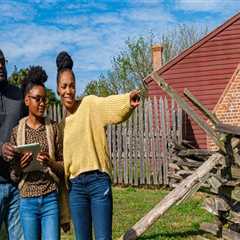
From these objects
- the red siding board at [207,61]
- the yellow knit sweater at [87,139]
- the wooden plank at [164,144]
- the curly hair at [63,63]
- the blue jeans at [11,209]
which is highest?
the red siding board at [207,61]

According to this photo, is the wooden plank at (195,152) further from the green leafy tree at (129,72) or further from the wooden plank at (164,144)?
the green leafy tree at (129,72)

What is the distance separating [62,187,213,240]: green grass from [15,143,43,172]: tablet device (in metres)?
3.98

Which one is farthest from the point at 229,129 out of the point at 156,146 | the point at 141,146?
the point at 141,146

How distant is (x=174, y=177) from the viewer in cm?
1395

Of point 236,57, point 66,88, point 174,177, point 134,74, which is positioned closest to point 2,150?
point 66,88

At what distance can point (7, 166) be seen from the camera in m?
4.57

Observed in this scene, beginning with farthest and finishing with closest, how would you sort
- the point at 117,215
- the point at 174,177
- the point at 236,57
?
the point at 236,57
the point at 174,177
the point at 117,215

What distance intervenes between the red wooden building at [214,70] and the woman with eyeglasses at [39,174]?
41.1 ft

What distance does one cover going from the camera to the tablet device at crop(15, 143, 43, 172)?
13.7ft

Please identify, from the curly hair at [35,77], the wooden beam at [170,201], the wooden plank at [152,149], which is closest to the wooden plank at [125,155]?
the wooden plank at [152,149]

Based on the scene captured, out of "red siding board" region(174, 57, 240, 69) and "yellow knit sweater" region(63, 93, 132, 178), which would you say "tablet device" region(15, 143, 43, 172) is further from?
"red siding board" region(174, 57, 240, 69)

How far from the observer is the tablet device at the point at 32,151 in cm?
418

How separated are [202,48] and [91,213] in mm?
13472

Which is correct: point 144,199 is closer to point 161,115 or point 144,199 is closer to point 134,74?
point 161,115
